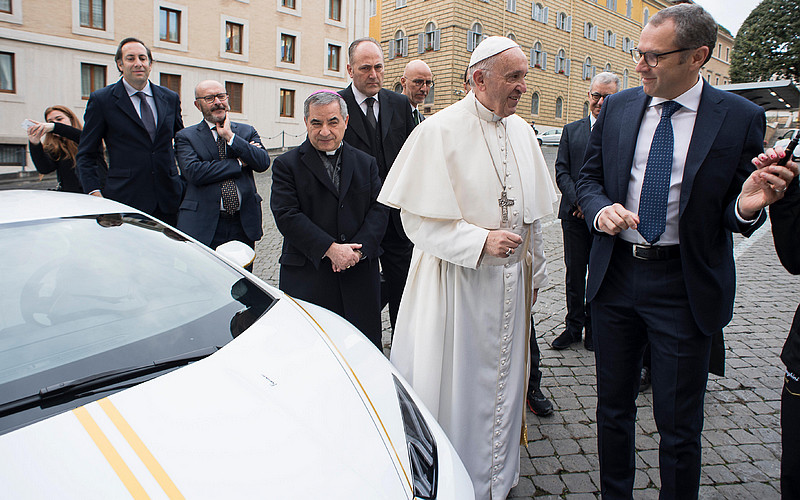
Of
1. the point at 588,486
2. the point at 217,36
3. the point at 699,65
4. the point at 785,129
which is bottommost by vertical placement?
the point at 588,486

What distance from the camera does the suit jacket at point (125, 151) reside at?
4.11 meters

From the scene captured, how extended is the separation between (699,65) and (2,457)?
102 inches

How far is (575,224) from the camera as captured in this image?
4.37 meters

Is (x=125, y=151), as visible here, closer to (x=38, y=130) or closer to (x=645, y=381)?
(x=38, y=130)

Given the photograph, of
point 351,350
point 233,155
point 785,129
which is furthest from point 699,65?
point 233,155

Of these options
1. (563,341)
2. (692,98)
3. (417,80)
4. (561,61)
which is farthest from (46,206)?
(561,61)

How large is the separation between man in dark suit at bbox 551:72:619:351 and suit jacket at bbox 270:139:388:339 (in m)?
1.76

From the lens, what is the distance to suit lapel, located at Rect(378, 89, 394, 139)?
13.2 feet

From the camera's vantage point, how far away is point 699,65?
2.14 meters

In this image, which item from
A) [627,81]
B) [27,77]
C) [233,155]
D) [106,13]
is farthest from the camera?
[627,81]

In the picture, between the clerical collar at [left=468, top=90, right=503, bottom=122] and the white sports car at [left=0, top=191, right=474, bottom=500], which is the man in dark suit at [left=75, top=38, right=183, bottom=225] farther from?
the clerical collar at [left=468, top=90, right=503, bottom=122]

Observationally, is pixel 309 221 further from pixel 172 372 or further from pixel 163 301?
pixel 172 372

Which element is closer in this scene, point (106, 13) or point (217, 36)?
point (106, 13)

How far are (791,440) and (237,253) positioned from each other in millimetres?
2631
